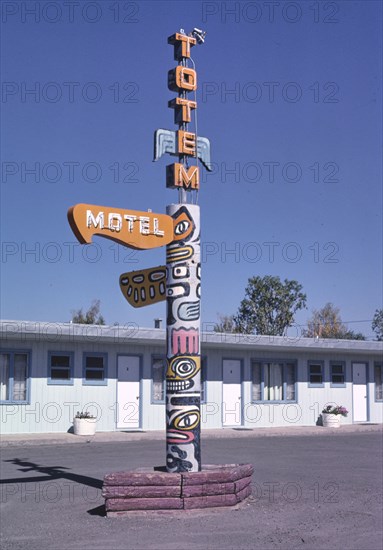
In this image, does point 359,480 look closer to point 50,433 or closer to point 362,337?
point 50,433

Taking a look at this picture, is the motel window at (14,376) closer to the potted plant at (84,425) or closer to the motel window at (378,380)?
the potted plant at (84,425)

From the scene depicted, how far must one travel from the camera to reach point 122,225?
32.3ft

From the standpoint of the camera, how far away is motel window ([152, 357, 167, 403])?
907 inches

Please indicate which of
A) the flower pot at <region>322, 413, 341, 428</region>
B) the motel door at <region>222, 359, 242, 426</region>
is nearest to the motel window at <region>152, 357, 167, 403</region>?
the motel door at <region>222, 359, 242, 426</region>

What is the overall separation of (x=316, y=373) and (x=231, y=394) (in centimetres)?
414

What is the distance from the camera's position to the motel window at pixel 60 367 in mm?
21125

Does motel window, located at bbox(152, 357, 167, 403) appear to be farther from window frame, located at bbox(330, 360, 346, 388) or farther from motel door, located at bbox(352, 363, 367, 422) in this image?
motel door, located at bbox(352, 363, 367, 422)

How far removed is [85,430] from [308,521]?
12373 millimetres

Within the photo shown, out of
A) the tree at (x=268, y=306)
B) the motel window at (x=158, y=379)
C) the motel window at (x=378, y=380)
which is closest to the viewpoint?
the motel window at (x=158, y=379)

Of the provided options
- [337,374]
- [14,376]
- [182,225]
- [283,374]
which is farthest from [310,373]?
[182,225]

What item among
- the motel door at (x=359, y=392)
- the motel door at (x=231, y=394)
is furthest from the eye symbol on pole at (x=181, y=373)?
the motel door at (x=359, y=392)

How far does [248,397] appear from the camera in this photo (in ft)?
82.5

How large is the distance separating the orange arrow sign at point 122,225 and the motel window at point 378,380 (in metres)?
20.6

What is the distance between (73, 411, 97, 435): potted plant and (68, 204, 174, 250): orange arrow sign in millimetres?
11355
